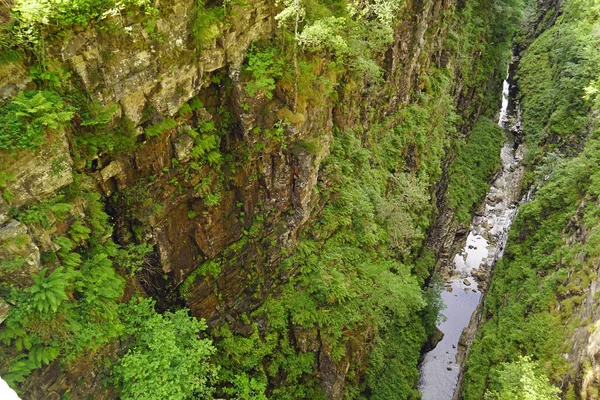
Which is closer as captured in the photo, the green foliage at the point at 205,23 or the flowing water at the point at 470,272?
the green foliage at the point at 205,23

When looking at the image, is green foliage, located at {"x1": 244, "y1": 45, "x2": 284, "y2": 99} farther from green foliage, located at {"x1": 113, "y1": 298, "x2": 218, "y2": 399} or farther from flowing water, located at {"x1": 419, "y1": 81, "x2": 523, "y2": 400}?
flowing water, located at {"x1": 419, "y1": 81, "x2": 523, "y2": 400}

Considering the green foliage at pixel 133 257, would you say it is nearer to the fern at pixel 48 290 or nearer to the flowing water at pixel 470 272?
the fern at pixel 48 290

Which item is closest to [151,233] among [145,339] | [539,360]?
[145,339]

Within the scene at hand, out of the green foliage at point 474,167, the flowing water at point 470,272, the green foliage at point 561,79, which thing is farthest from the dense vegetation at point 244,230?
the green foliage at point 561,79

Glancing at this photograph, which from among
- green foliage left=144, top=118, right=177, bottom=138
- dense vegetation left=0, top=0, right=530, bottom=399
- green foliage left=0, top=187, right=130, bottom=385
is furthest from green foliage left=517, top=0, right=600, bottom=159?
green foliage left=0, top=187, right=130, bottom=385

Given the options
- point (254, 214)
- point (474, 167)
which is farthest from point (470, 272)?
Answer: point (254, 214)

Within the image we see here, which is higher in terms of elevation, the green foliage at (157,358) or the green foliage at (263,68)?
the green foliage at (263,68)
